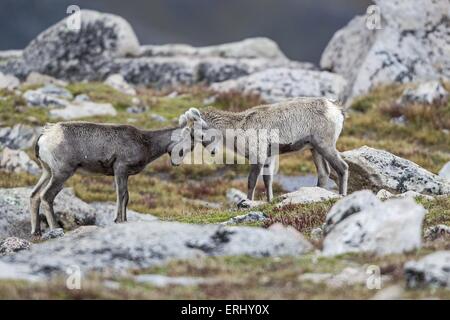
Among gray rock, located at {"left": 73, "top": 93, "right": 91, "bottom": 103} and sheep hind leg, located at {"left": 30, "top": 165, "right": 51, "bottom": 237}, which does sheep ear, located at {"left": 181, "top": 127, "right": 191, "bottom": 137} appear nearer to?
sheep hind leg, located at {"left": 30, "top": 165, "right": 51, "bottom": 237}

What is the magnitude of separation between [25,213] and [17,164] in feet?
25.8

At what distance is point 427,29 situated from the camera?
44938 mm

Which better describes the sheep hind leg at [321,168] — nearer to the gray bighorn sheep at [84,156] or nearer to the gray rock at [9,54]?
the gray bighorn sheep at [84,156]

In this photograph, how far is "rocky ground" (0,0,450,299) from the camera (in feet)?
32.5

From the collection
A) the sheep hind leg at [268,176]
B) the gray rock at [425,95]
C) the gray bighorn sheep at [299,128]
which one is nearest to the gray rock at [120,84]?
the gray rock at [425,95]

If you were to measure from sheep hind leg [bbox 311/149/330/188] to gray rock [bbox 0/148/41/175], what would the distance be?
1228 cm

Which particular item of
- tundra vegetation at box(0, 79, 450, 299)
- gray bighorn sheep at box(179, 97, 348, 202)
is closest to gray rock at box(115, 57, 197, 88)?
tundra vegetation at box(0, 79, 450, 299)

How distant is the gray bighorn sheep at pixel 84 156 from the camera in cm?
1828

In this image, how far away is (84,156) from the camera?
1847 cm

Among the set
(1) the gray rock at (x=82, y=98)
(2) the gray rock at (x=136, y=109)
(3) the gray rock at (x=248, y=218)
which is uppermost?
(3) the gray rock at (x=248, y=218)

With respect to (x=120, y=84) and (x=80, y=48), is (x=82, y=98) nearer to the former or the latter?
(x=120, y=84)

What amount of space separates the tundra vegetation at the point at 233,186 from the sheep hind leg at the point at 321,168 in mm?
2650
